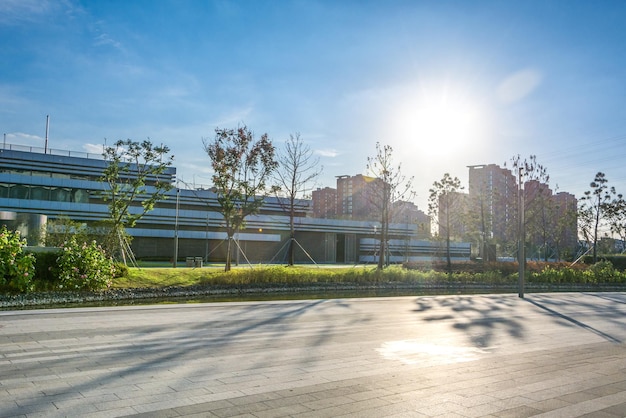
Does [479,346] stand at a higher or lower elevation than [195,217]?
lower

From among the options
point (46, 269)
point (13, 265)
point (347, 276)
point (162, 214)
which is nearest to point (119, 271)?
point (46, 269)

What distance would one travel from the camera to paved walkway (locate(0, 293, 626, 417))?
17.1 feet

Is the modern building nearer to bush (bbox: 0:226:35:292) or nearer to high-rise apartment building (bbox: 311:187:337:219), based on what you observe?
bush (bbox: 0:226:35:292)

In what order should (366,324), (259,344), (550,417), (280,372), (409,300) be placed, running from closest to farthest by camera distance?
(550,417), (280,372), (259,344), (366,324), (409,300)

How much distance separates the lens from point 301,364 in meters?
7.10

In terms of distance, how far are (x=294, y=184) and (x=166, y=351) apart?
29.6 m

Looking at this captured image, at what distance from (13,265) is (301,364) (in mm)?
12230

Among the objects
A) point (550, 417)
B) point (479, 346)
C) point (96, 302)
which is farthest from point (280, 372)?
point (96, 302)

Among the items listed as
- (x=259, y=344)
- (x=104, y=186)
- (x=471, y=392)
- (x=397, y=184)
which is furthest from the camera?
(x=104, y=186)

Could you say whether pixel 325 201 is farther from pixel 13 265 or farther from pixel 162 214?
pixel 13 265

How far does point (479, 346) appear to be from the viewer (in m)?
8.98

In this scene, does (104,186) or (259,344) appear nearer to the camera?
(259,344)

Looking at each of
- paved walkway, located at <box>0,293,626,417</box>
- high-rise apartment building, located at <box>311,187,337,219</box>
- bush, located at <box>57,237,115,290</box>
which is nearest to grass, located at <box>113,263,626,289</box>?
bush, located at <box>57,237,115,290</box>

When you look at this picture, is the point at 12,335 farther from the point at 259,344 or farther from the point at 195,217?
the point at 195,217
